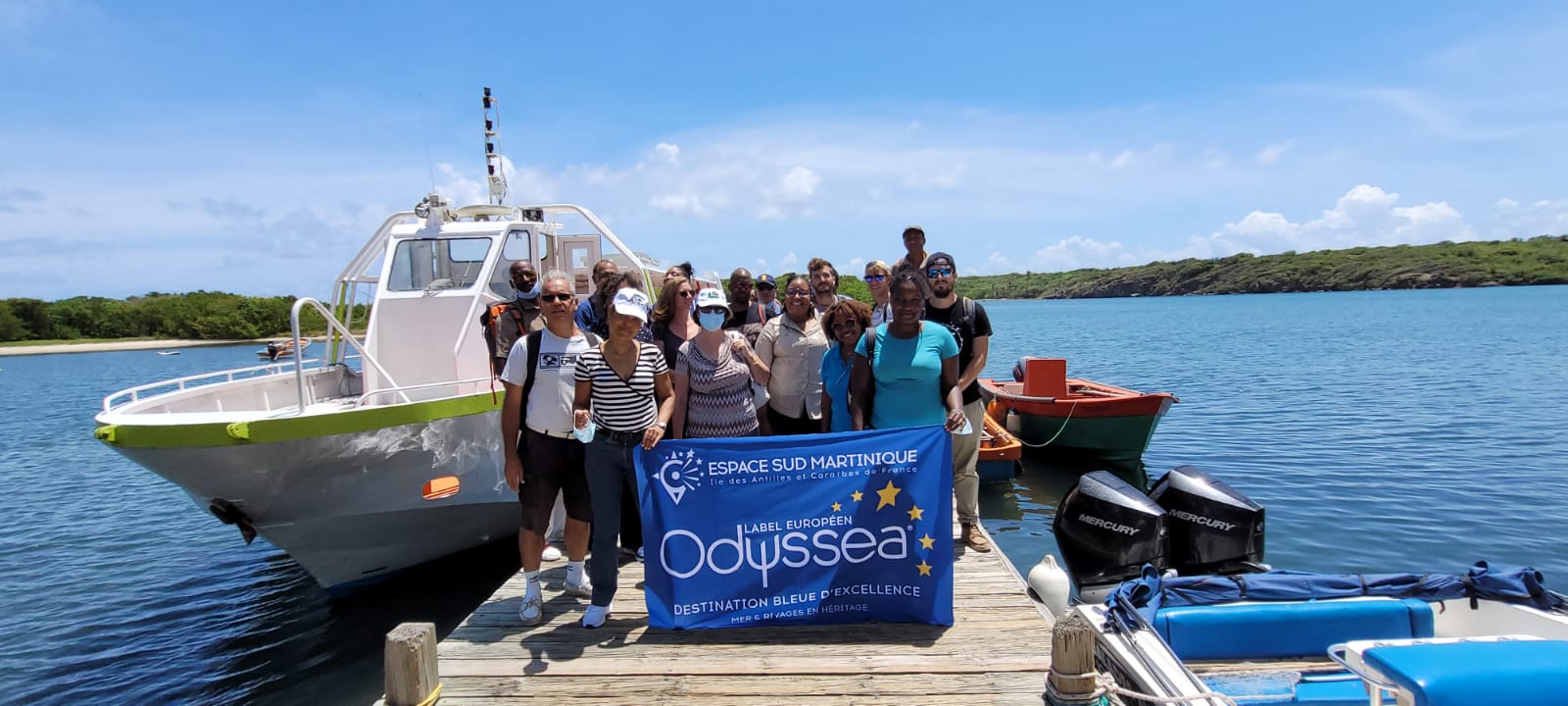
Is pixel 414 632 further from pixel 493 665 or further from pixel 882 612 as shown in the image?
pixel 882 612

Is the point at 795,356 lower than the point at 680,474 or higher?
higher

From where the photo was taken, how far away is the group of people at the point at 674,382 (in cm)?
434

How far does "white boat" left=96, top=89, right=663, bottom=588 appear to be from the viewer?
6496 mm

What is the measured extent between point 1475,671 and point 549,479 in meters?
4.32

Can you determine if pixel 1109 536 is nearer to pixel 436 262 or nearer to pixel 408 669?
pixel 408 669

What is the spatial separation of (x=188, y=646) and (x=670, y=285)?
6.79 metres

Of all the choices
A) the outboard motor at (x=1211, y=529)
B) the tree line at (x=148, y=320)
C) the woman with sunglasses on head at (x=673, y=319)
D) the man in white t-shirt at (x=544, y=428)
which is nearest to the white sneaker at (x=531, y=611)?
the man in white t-shirt at (x=544, y=428)

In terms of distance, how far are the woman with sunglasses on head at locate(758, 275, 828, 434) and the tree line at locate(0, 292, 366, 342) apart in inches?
3743

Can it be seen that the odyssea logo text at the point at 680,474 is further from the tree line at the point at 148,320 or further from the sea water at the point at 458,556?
the tree line at the point at 148,320

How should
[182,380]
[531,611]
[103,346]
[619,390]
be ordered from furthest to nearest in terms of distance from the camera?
1. [103,346]
2. [182,380]
3. [531,611]
4. [619,390]

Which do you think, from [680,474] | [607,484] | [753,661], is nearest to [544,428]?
[607,484]

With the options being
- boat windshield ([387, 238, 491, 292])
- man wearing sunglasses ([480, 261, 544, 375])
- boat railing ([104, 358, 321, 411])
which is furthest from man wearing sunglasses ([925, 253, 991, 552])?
boat windshield ([387, 238, 491, 292])

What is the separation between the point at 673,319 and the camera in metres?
5.44

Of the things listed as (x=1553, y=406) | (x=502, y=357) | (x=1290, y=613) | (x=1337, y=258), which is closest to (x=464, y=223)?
(x=502, y=357)
